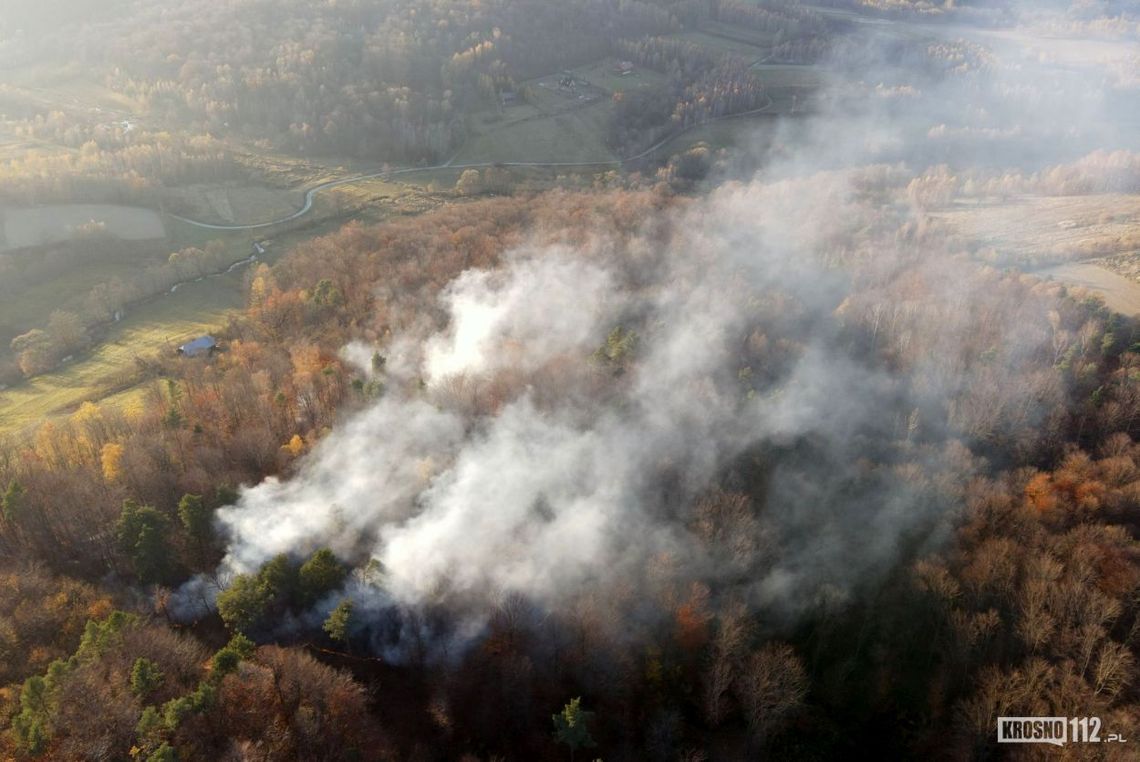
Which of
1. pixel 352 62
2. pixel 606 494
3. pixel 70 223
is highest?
pixel 352 62

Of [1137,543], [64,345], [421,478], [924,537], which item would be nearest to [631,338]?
[421,478]

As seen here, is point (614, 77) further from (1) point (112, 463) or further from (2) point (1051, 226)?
(1) point (112, 463)

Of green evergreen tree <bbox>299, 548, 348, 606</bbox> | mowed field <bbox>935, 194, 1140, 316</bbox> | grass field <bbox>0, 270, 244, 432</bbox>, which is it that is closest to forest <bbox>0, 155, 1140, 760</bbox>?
green evergreen tree <bbox>299, 548, 348, 606</bbox>

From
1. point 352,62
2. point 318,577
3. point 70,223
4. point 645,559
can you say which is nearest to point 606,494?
point 645,559

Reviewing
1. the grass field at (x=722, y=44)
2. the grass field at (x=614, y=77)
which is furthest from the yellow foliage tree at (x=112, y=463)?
the grass field at (x=722, y=44)

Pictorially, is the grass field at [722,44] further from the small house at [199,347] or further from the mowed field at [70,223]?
the small house at [199,347]
